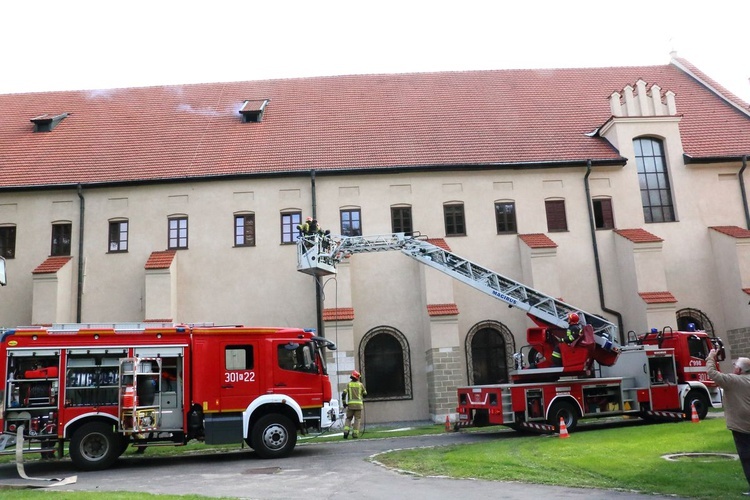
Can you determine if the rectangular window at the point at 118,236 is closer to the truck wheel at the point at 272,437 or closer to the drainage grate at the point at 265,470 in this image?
the truck wheel at the point at 272,437

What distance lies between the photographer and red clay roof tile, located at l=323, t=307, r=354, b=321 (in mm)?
22938

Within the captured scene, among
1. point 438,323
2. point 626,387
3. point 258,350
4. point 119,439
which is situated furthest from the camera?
point 438,323

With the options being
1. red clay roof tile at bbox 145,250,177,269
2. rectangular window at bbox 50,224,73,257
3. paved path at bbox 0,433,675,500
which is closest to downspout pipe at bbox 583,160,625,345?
paved path at bbox 0,433,675,500

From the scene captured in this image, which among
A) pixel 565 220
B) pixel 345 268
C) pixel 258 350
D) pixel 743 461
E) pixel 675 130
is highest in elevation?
pixel 675 130

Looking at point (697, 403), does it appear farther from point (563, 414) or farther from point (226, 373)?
point (226, 373)

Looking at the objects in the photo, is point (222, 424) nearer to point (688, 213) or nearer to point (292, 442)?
point (292, 442)

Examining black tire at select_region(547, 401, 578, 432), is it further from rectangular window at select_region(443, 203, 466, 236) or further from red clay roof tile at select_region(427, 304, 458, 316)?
rectangular window at select_region(443, 203, 466, 236)

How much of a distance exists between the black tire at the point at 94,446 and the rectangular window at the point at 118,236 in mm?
11947

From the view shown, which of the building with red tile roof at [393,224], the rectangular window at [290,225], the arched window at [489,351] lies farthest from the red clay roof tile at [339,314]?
the arched window at [489,351]

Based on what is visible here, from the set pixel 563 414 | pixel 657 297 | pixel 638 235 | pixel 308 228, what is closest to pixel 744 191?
pixel 638 235

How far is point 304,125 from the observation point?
2822 centimetres

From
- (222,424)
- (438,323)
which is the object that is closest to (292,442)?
(222,424)

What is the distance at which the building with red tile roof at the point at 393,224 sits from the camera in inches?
946

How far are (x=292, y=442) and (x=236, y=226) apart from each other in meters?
11.8
